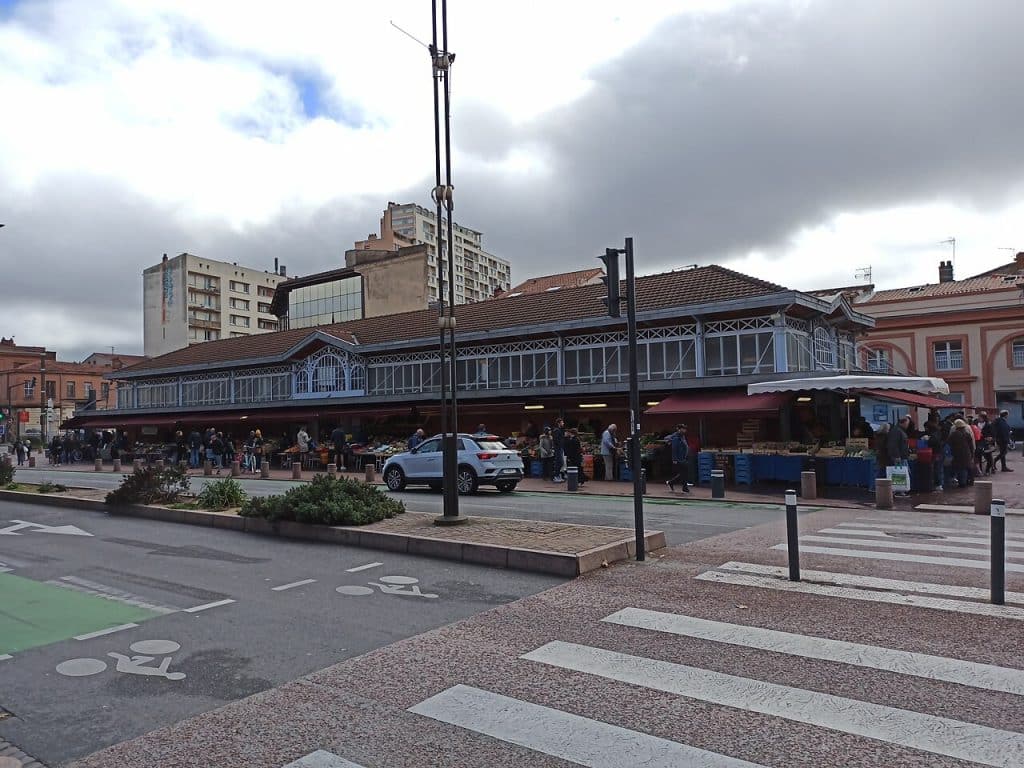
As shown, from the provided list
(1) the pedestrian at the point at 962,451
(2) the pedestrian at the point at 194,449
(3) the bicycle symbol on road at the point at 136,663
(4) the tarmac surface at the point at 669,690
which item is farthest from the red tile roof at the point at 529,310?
(3) the bicycle symbol on road at the point at 136,663

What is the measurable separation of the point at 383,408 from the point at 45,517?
58.1 feet

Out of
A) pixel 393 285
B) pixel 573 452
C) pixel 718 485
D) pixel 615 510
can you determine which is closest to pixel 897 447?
A: pixel 718 485

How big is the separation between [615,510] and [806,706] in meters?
10.4

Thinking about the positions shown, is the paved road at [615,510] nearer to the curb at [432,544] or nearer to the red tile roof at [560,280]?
the curb at [432,544]

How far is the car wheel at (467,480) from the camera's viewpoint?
60.7ft

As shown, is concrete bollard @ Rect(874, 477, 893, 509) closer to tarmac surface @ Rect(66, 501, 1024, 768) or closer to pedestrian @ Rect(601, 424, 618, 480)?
tarmac surface @ Rect(66, 501, 1024, 768)

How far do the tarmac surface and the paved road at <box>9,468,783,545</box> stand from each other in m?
4.01

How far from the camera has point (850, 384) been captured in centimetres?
1827

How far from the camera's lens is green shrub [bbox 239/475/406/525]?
36.2 ft

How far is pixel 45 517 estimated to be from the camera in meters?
14.7

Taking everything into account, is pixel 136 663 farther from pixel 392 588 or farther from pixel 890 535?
pixel 890 535

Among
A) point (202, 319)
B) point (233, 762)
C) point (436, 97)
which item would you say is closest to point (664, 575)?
point (233, 762)

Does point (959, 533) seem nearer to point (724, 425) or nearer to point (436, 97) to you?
point (436, 97)

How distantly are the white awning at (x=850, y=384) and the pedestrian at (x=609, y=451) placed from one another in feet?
13.8
